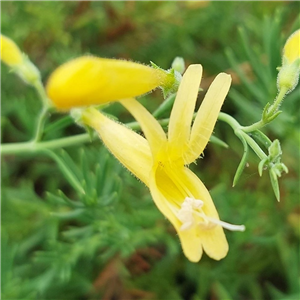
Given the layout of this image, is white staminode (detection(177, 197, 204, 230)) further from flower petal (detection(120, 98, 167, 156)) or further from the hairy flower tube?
the hairy flower tube

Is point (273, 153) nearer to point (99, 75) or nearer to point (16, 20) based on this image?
point (99, 75)

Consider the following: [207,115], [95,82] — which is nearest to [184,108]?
[207,115]

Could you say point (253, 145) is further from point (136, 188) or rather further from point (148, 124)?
point (136, 188)

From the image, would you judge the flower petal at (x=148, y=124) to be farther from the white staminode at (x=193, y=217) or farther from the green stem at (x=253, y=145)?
the green stem at (x=253, y=145)

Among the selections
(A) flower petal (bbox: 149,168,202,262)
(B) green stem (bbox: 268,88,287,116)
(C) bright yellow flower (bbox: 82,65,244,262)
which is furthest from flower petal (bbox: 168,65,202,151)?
(B) green stem (bbox: 268,88,287,116)

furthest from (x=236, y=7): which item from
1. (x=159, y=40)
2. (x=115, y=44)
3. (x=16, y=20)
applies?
(x=16, y=20)

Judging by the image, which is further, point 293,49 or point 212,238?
point 293,49

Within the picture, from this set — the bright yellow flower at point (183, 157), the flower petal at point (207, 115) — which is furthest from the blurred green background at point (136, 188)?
the flower petal at point (207, 115)
